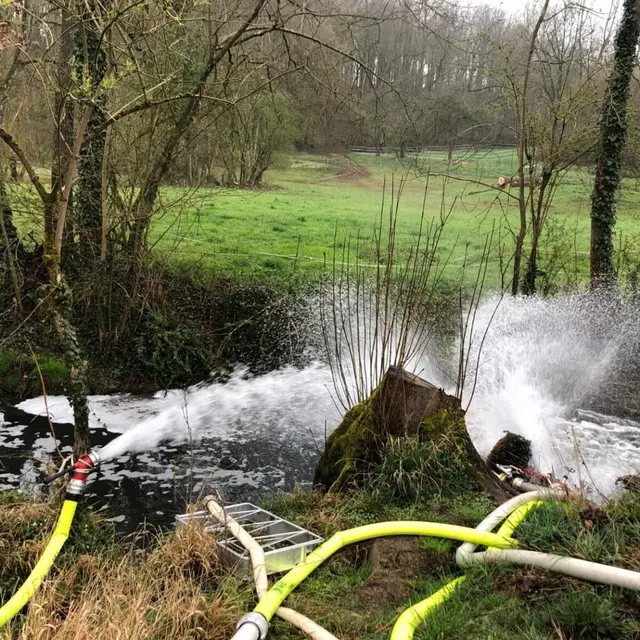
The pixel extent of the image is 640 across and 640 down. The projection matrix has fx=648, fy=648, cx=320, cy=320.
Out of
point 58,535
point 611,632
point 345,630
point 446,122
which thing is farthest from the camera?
point 446,122

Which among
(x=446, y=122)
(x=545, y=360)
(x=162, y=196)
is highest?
(x=446, y=122)

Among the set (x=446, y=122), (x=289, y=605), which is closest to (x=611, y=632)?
(x=289, y=605)

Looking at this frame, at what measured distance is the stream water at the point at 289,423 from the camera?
6090mm

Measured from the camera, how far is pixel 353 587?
370 centimetres

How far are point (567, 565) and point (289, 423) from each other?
4914 mm

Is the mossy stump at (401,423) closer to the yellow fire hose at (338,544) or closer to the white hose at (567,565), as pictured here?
the yellow fire hose at (338,544)

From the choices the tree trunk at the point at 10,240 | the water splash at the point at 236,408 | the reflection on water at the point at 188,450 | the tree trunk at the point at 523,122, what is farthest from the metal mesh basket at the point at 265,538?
the tree trunk at the point at 523,122

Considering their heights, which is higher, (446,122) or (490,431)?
(446,122)

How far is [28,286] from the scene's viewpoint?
9633 millimetres

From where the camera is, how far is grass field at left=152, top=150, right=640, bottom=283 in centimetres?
1103

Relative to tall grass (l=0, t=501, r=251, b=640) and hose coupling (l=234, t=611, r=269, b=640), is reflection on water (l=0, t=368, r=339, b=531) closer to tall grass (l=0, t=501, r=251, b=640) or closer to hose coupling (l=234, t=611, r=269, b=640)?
tall grass (l=0, t=501, r=251, b=640)

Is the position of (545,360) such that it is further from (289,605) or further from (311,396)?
(289,605)

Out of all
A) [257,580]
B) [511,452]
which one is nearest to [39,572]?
[257,580]

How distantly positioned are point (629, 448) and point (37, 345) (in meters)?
7.74
